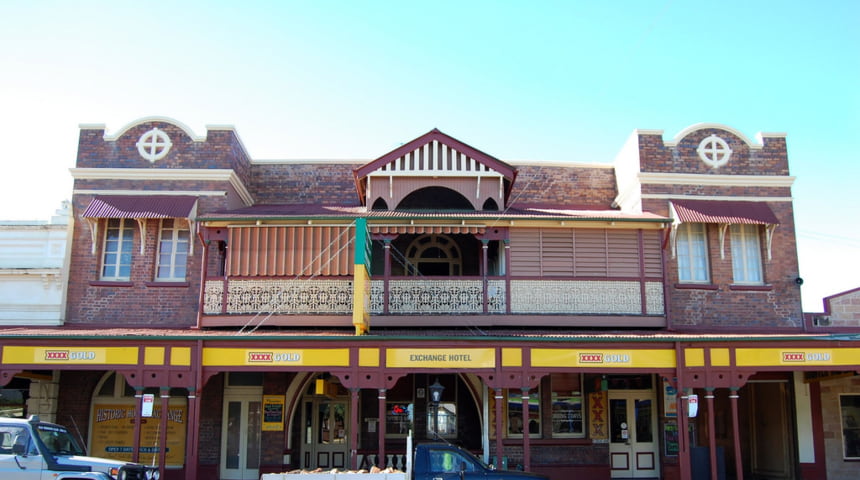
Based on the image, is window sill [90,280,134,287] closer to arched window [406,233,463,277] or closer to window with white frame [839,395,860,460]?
arched window [406,233,463,277]

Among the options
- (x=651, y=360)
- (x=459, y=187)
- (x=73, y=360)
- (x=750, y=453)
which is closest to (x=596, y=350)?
(x=651, y=360)

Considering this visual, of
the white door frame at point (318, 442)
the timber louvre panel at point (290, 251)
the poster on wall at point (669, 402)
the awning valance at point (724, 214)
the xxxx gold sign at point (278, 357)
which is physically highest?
the awning valance at point (724, 214)

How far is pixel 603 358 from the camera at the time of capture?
647 inches

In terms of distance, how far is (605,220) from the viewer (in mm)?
18781

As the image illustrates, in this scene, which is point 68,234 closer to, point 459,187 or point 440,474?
point 459,187

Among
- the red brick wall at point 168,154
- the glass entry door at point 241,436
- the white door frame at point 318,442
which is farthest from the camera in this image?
the red brick wall at point 168,154

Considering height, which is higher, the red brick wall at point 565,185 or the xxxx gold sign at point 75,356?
the red brick wall at point 565,185

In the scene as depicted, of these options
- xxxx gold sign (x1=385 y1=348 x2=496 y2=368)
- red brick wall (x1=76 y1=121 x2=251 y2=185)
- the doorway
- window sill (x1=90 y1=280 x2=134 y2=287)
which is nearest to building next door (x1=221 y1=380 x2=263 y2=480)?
window sill (x1=90 y1=280 x2=134 y2=287)

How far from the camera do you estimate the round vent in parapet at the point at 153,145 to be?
68.7 ft

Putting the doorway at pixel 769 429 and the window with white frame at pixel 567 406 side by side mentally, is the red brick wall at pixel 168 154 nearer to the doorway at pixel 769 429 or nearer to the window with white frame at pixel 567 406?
the window with white frame at pixel 567 406

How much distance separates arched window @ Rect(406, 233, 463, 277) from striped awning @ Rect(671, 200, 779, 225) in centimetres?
596

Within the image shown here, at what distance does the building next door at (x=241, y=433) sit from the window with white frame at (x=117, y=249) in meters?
4.19

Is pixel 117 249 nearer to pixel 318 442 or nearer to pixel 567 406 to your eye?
pixel 318 442

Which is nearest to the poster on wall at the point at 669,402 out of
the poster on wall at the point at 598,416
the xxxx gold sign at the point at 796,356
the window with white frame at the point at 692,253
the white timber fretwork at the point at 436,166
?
the poster on wall at the point at 598,416
